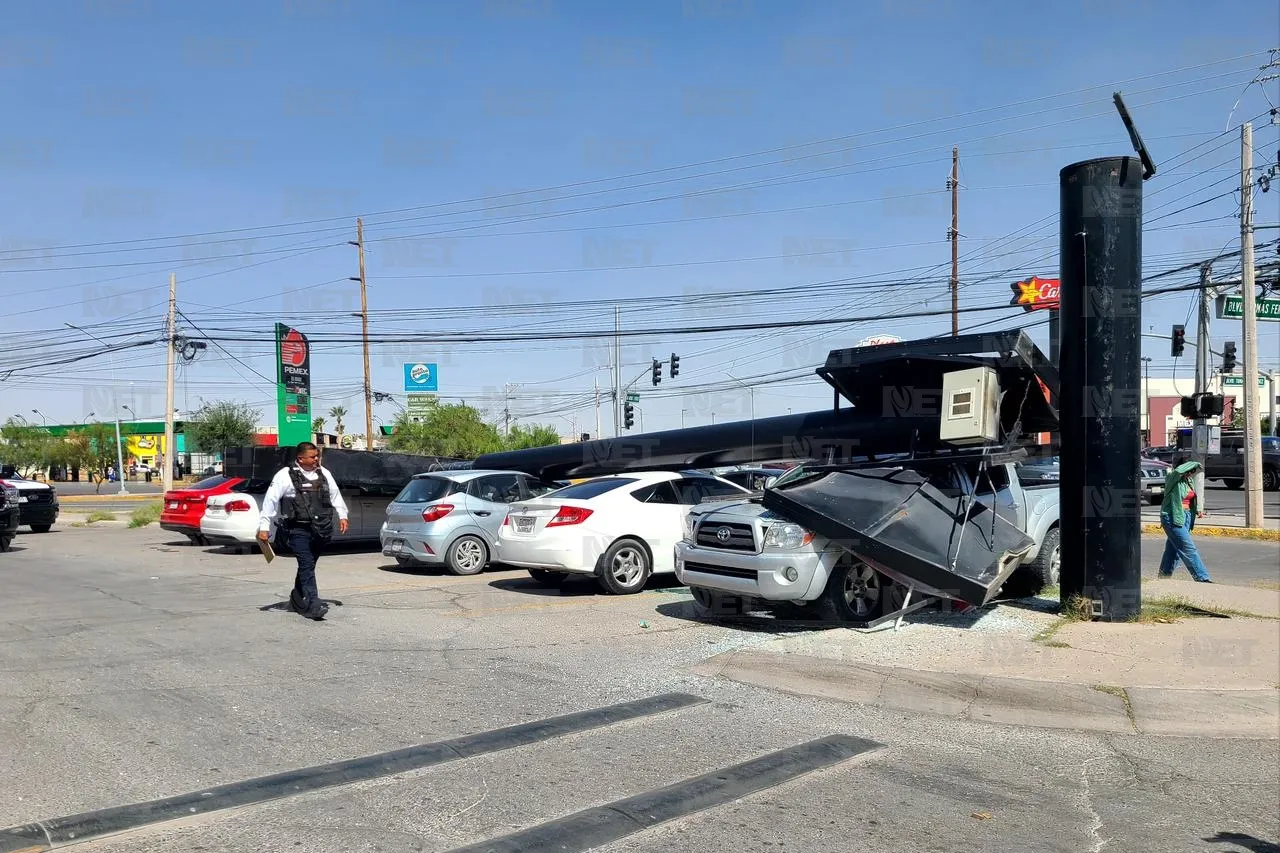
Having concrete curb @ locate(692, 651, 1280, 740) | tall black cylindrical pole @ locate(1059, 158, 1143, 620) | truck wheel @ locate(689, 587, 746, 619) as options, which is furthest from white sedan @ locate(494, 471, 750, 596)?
concrete curb @ locate(692, 651, 1280, 740)


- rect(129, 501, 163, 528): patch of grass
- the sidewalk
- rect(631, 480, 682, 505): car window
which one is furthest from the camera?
rect(129, 501, 163, 528): patch of grass

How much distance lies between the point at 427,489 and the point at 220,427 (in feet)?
189

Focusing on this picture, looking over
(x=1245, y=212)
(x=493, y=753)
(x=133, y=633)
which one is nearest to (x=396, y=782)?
(x=493, y=753)

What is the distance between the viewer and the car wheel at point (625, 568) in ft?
37.3

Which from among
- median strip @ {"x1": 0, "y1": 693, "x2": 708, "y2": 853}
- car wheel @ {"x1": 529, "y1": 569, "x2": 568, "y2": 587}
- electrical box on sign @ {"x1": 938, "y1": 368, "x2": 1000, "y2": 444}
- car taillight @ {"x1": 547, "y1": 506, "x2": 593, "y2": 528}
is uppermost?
electrical box on sign @ {"x1": 938, "y1": 368, "x2": 1000, "y2": 444}

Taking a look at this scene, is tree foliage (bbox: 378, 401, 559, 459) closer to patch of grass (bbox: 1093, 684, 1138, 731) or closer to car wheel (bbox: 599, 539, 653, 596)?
car wheel (bbox: 599, 539, 653, 596)

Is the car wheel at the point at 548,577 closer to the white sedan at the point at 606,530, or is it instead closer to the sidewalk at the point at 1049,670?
the white sedan at the point at 606,530

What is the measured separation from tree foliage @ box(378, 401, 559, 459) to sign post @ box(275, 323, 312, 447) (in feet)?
31.8

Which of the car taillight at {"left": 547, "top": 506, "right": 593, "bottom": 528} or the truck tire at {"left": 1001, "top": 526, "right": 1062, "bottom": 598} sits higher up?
the car taillight at {"left": 547, "top": 506, "right": 593, "bottom": 528}

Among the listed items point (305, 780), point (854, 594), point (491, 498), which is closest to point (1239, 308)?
point (491, 498)

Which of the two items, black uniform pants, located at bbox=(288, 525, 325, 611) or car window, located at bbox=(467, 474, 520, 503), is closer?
black uniform pants, located at bbox=(288, 525, 325, 611)

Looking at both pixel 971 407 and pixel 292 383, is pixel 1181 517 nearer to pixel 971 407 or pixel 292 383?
pixel 971 407

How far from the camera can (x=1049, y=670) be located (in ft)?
23.5

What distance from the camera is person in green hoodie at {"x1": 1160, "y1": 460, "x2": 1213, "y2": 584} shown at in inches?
475
